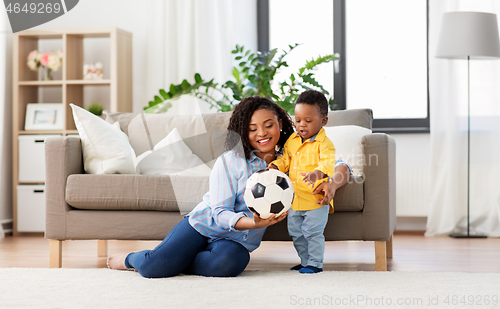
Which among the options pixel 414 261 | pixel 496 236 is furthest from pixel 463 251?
pixel 496 236

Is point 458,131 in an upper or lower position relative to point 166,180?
upper

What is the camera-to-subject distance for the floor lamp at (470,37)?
10.3ft

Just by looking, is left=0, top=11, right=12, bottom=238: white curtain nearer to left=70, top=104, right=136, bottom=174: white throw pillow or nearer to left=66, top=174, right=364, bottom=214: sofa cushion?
left=70, top=104, right=136, bottom=174: white throw pillow

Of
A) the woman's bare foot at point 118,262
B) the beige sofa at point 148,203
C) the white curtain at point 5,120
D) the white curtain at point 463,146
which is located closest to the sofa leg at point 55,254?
the beige sofa at point 148,203

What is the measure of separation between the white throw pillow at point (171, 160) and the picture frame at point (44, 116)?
4.18 feet

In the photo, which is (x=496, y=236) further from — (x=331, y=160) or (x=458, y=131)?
(x=331, y=160)

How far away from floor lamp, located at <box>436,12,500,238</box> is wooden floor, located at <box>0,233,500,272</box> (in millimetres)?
398

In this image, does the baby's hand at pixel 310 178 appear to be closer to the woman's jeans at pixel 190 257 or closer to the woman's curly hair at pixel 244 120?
the woman's curly hair at pixel 244 120

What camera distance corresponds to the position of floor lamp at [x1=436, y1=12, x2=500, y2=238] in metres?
3.15

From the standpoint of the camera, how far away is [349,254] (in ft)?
8.72

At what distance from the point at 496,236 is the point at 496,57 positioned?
3.80 ft

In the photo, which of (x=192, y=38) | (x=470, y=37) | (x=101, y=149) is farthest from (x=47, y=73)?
(x=470, y=37)

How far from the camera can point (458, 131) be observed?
3373 millimetres

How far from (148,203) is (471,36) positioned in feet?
7.59
